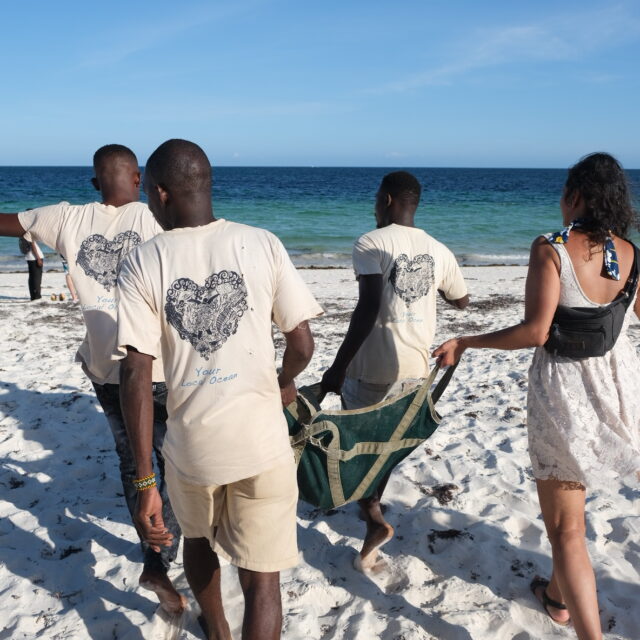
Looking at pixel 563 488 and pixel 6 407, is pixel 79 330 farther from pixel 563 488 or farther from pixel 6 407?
pixel 563 488

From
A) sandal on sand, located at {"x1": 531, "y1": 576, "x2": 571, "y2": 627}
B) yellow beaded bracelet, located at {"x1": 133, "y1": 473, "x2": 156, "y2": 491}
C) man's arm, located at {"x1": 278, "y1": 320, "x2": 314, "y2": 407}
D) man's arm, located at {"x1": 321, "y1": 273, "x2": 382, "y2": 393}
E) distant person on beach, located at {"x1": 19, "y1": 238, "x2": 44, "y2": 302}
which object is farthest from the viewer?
distant person on beach, located at {"x1": 19, "y1": 238, "x2": 44, "y2": 302}

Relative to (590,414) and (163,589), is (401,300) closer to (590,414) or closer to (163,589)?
(590,414)

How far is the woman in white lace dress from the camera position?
2.42m

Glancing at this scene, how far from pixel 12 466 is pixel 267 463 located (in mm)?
3169

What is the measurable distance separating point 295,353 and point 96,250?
4.00 feet

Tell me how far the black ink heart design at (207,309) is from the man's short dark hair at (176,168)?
32 centimetres

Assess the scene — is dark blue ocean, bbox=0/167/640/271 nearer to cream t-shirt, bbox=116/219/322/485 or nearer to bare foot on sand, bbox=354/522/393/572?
bare foot on sand, bbox=354/522/393/572

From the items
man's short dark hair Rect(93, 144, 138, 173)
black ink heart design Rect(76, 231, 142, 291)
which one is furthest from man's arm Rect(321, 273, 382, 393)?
man's short dark hair Rect(93, 144, 138, 173)

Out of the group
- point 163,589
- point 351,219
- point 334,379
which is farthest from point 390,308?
point 351,219

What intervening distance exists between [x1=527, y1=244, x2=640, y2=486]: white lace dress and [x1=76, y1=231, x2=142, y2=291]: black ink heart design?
1.91 m

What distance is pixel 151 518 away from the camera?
219 cm

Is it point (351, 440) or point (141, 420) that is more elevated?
point (141, 420)

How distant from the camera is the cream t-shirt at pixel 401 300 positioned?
3180mm

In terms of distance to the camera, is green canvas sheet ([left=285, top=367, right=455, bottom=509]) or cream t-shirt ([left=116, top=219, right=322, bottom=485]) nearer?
cream t-shirt ([left=116, top=219, right=322, bottom=485])
